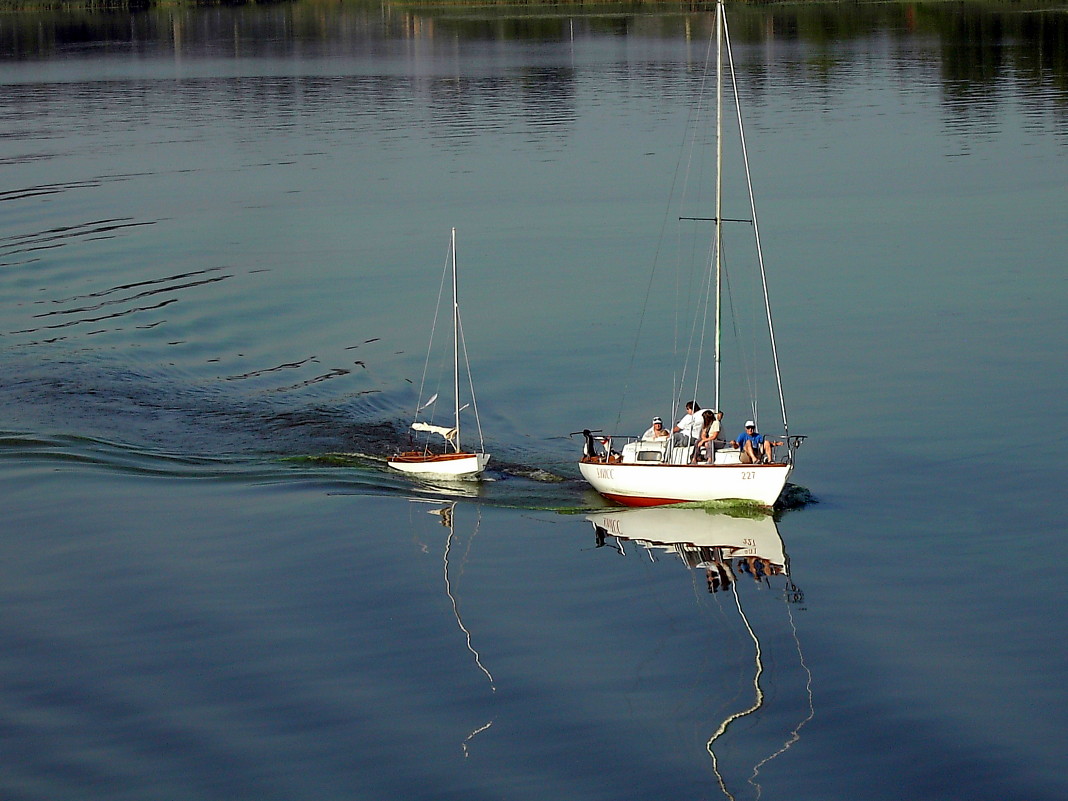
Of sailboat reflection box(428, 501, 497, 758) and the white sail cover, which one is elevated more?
the white sail cover

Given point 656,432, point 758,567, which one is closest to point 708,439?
point 656,432

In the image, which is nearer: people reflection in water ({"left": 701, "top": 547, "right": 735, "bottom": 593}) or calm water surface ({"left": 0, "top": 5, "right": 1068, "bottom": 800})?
calm water surface ({"left": 0, "top": 5, "right": 1068, "bottom": 800})

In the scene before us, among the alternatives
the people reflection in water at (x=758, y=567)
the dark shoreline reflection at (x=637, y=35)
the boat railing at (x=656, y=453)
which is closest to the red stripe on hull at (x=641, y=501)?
the boat railing at (x=656, y=453)

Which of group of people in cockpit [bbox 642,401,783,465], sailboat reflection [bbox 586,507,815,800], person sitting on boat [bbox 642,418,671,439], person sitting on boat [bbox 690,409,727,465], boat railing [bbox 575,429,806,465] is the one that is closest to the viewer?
sailboat reflection [bbox 586,507,815,800]

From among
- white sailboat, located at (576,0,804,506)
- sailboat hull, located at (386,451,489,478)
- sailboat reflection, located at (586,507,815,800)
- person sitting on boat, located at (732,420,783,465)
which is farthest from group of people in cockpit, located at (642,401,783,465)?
sailboat hull, located at (386,451,489,478)

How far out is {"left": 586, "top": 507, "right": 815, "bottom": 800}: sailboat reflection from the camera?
92.7ft

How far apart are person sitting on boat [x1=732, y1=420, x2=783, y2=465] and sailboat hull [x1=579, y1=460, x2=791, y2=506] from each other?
418mm

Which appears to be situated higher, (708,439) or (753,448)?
(708,439)

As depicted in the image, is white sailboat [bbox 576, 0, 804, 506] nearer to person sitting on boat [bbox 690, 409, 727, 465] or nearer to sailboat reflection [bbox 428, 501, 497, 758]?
person sitting on boat [bbox 690, 409, 727, 465]

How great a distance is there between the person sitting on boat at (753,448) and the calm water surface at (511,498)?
156cm

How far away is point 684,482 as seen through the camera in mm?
32688

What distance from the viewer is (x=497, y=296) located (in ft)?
166

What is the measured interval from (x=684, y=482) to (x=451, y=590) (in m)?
7.06

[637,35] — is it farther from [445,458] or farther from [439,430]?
[445,458]
